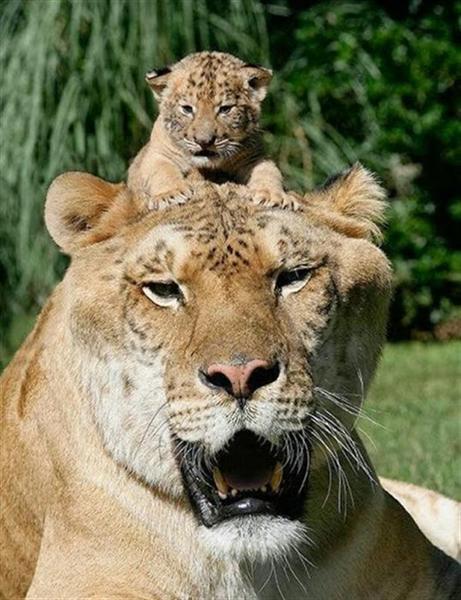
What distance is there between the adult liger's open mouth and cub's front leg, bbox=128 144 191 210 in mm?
803

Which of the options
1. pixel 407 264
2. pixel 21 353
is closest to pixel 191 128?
pixel 21 353

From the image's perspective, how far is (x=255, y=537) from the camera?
3.79 m

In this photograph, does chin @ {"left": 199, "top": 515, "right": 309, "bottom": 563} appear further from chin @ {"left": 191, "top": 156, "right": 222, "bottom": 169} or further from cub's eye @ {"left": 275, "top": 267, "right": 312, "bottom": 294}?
chin @ {"left": 191, "top": 156, "right": 222, "bottom": 169}

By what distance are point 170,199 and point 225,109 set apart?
4.33 ft

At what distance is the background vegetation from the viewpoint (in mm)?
11867

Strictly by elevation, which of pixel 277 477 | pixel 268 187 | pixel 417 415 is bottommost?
pixel 417 415

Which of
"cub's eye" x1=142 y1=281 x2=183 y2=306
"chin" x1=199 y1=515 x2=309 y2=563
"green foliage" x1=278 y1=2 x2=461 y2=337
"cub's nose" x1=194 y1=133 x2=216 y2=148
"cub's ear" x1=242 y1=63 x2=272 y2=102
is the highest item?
"cub's eye" x1=142 y1=281 x2=183 y2=306

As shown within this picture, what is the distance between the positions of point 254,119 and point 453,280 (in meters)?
8.64

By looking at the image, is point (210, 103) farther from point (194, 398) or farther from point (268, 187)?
point (194, 398)

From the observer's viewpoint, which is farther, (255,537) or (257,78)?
(257,78)

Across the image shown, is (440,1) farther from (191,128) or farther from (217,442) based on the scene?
(217,442)

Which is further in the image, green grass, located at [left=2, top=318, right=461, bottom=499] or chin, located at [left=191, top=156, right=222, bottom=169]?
green grass, located at [left=2, top=318, right=461, bottom=499]

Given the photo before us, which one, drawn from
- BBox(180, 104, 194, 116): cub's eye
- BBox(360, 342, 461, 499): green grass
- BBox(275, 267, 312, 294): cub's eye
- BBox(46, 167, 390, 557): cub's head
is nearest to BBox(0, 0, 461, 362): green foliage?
BBox(360, 342, 461, 499): green grass

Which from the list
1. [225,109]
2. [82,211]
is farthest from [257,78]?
[82,211]
